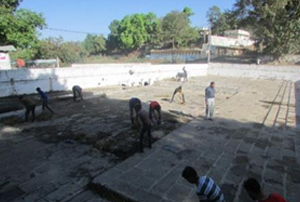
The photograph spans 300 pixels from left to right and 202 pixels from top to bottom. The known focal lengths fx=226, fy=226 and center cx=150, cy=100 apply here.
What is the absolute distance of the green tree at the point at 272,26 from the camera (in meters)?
28.3

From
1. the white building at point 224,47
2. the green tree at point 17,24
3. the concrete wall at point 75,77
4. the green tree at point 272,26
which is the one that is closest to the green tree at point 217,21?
the white building at point 224,47

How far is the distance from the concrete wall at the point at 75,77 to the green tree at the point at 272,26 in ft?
49.4

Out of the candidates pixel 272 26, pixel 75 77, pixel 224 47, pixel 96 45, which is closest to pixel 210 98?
pixel 75 77

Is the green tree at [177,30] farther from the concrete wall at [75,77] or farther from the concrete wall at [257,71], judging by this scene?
the concrete wall at [75,77]

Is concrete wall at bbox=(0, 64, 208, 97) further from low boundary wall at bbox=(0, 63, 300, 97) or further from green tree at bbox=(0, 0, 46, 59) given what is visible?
green tree at bbox=(0, 0, 46, 59)

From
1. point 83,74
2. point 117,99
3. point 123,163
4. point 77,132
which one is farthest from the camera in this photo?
point 83,74

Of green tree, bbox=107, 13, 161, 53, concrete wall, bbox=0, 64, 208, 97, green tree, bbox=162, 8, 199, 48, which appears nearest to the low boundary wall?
concrete wall, bbox=0, 64, 208, 97

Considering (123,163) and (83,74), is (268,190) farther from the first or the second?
(83,74)

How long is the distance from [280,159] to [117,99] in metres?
9.71

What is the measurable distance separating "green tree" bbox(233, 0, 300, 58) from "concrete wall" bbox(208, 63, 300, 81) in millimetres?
4090

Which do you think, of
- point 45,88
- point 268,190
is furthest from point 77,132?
point 45,88

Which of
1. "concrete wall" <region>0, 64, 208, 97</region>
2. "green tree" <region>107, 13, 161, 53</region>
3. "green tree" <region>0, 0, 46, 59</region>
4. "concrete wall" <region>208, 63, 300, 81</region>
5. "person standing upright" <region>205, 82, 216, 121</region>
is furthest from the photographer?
"green tree" <region>107, 13, 161, 53</region>

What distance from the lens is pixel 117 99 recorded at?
1386cm

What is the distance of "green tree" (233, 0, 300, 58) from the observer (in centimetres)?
2827
